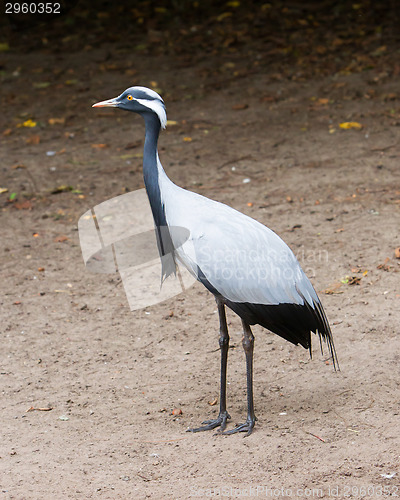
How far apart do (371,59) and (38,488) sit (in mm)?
7896

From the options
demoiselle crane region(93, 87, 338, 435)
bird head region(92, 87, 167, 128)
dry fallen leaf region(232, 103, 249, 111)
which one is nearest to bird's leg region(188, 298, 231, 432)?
demoiselle crane region(93, 87, 338, 435)

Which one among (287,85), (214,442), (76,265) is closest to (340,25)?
(287,85)

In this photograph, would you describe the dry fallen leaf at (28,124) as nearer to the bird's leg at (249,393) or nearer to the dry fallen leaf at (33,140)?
the dry fallen leaf at (33,140)

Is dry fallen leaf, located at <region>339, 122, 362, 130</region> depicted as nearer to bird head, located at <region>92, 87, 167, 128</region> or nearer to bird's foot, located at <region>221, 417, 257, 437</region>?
bird head, located at <region>92, 87, 167, 128</region>

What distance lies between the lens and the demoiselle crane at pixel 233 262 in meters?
4.04

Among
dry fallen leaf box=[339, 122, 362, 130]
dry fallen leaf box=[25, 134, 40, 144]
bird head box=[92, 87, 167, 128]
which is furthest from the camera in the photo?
dry fallen leaf box=[25, 134, 40, 144]

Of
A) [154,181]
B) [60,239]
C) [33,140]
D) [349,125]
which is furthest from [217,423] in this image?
[33,140]

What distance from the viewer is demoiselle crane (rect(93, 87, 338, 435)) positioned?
13.3ft

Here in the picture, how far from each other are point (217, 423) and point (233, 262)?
968mm

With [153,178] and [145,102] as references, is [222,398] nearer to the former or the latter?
[153,178]

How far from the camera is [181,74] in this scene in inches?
396

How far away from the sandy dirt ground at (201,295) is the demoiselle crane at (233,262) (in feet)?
1.36

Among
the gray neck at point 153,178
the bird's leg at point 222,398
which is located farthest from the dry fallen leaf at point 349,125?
the bird's leg at point 222,398

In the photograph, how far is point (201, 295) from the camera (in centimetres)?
567
